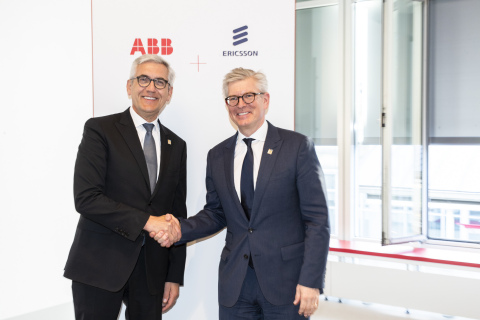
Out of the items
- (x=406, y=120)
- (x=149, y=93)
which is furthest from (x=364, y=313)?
(x=149, y=93)

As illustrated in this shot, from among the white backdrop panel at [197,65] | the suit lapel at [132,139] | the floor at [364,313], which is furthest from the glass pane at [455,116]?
the suit lapel at [132,139]

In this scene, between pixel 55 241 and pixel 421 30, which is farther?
pixel 421 30

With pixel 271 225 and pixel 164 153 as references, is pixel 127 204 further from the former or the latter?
pixel 271 225

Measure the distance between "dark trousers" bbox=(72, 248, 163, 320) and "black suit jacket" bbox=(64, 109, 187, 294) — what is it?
48 millimetres

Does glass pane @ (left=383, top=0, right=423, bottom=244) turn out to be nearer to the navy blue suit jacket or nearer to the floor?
the floor

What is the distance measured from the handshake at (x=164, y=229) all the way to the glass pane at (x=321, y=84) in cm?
292

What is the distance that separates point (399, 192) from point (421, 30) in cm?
165

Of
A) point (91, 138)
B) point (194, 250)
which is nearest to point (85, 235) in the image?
point (91, 138)

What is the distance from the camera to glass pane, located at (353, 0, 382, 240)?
14.4ft

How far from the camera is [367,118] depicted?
445 centimetres

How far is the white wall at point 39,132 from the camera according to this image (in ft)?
9.68

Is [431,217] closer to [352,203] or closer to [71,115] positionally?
[352,203]

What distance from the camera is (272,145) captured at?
71.4 inches

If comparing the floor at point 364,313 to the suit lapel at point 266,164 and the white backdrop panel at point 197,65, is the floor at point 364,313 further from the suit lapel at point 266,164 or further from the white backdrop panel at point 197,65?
the suit lapel at point 266,164
